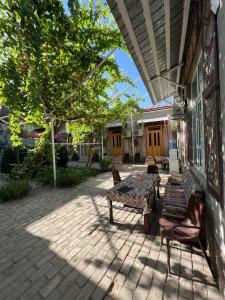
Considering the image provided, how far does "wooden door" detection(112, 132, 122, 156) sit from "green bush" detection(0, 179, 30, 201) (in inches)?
436

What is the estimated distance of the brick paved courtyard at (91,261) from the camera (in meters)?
2.19

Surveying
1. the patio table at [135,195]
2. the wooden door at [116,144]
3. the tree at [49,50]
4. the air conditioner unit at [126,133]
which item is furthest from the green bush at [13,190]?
the wooden door at [116,144]

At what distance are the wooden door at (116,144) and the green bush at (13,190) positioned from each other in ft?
36.3

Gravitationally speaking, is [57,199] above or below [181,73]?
below

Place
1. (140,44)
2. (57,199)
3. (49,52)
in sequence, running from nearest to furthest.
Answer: (140,44) → (49,52) → (57,199)

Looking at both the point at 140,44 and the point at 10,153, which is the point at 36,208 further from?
the point at 10,153

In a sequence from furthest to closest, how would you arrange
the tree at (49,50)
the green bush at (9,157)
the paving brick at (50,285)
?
the green bush at (9,157) → the tree at (49,50) → the paving brick at (50,285)

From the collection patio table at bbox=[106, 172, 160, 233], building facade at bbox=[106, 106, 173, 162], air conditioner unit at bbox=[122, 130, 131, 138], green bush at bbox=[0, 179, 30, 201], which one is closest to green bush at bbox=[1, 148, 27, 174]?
green bush at bbox=[0, 179, 30, 201]

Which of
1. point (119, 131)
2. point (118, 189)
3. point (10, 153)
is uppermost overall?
point (119, 131)

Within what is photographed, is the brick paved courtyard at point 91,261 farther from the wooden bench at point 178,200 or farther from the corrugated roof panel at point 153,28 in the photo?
the corrugated roof panel at point 153,28

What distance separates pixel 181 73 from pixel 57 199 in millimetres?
6107

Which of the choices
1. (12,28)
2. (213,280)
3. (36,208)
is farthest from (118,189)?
(12,28)

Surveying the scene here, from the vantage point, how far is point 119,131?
16875mm

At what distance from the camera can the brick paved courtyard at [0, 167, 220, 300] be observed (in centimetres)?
219
